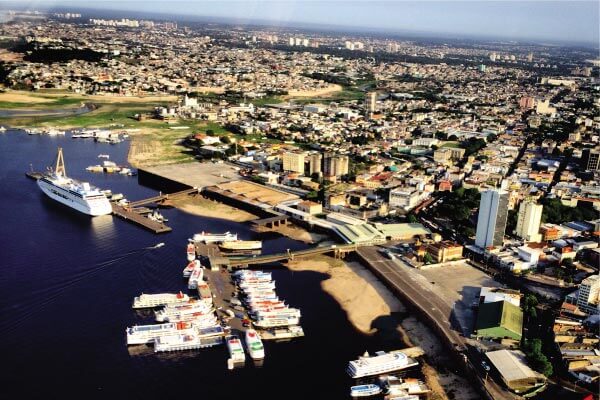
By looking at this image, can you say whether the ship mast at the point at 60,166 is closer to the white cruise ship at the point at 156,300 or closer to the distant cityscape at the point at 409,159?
the distant cityscape at the point at 409,159

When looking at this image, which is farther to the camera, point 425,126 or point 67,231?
point 425,126

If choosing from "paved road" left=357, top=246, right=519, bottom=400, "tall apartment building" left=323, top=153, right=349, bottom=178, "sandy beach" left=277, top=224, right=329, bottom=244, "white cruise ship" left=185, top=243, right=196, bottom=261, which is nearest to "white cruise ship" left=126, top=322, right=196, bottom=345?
"white cruise ship" left=185, top=243, right=196, bottom=261

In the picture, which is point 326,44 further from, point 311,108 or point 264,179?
point 264,179

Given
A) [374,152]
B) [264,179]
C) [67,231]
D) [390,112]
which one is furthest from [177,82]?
[67,231]

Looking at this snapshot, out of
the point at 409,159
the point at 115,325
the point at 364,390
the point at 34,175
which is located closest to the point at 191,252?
the point at 115,325

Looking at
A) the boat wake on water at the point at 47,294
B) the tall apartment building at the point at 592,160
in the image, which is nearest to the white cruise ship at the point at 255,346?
the boat wake on water at the point at 47,294
